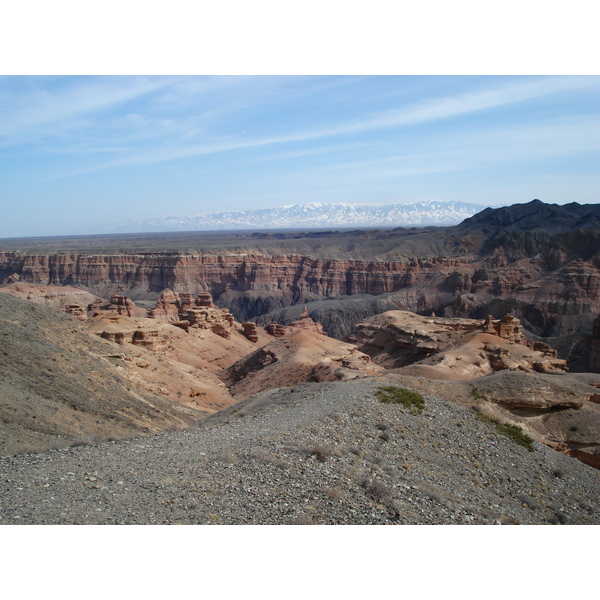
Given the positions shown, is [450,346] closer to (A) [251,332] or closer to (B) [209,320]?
(B) [209,320]

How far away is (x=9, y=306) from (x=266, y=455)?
19.2 metres

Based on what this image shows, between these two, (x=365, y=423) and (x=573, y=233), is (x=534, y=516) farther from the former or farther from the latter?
(x=573, y=233)

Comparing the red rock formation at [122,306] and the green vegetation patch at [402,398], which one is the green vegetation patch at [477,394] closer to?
the green vegetation patch at [402,398]

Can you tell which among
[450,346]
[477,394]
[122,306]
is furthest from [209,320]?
[477,394]

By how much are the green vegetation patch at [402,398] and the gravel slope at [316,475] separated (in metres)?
0.35

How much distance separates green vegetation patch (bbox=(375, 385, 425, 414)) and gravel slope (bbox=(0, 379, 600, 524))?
0.35 m

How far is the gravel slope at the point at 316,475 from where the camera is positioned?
9.88 metres

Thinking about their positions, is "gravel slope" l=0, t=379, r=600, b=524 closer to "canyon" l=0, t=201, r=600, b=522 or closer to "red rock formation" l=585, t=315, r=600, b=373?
"canyon" l=0, t=201, r=600, b=522

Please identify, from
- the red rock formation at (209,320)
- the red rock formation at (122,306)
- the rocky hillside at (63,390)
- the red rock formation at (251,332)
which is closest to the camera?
the rocky hillside at (63,390)

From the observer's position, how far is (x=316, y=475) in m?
11.7

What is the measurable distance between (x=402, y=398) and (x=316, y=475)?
7.47 meters

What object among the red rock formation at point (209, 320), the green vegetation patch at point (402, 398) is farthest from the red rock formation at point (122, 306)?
the green vegetation patch at point (402, 398)

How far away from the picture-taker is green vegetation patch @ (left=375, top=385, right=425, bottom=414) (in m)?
18.1

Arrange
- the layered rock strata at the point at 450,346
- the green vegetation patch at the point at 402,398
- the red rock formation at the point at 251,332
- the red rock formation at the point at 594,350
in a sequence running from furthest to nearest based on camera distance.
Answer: the red rock formation at the point at 251,332 < the red rock formation at the point at 594,350 < the layered rock strata at the point at 450,346 < the green vegetation patch at the point at 402,398
